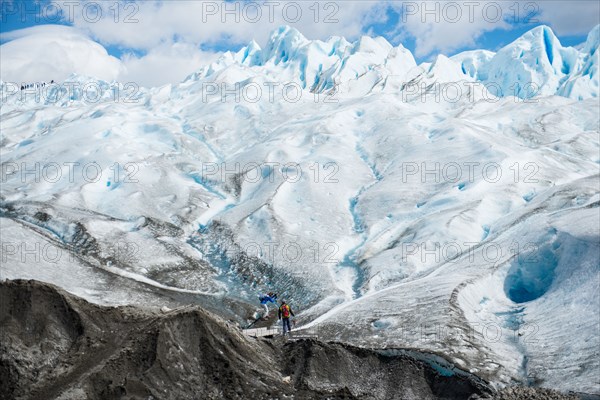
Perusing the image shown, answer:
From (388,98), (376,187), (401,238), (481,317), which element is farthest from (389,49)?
(481,317)

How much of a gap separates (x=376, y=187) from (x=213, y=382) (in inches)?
1262

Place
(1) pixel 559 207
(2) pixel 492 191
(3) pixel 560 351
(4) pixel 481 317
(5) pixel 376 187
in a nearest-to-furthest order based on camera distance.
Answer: (3) pixel 560 351, (4) pixel 481 317, (1) pixel 559 207, (2) pixel 492 191, (5) pixel 376 187

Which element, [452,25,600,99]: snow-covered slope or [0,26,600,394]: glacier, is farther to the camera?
[452,25,600,99]: snow-covered slope

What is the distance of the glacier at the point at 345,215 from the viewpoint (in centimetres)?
2369

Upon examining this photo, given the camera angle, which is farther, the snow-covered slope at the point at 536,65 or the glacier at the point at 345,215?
the snow-covered slope at the point at 536,65

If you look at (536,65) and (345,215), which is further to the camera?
(536,65)

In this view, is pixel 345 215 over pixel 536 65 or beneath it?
beneath

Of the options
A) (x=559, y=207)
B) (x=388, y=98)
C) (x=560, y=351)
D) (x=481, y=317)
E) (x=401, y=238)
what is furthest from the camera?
(x=388, y=98)

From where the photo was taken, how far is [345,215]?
42.9 metres

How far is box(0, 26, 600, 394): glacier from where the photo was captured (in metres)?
23.7

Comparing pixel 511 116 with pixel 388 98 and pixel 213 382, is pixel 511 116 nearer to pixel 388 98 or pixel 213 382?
pixel 388 98

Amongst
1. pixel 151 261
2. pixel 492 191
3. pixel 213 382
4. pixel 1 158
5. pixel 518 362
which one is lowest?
pixel 1 158

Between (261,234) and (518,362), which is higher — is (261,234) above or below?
below

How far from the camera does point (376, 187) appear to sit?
46281mm
